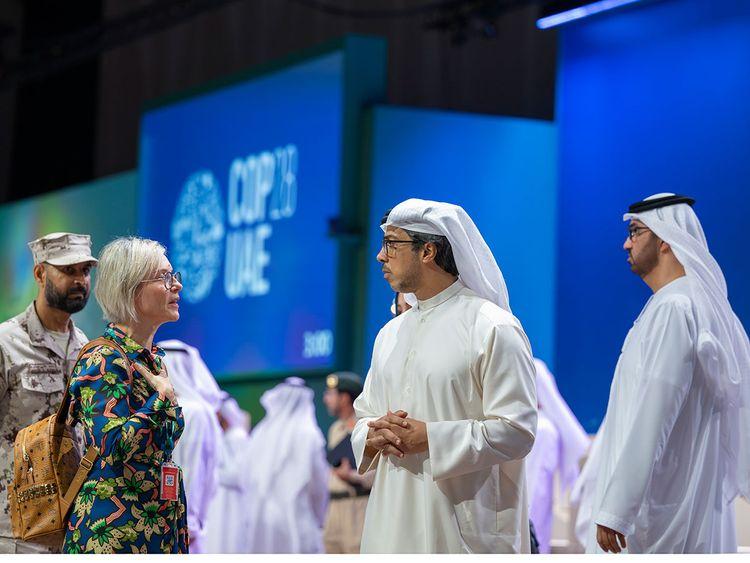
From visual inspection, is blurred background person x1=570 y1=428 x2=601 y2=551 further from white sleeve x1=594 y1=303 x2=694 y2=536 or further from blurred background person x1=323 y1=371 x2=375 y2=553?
white sleeve x1=594 y1=303 x2=694 y2=536

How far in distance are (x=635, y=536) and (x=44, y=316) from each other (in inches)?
79.1

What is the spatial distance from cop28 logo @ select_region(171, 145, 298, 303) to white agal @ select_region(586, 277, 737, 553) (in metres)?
7.01

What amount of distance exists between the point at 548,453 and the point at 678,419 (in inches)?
136

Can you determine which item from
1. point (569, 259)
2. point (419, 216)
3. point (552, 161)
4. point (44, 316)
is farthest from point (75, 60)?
point (419, 216)

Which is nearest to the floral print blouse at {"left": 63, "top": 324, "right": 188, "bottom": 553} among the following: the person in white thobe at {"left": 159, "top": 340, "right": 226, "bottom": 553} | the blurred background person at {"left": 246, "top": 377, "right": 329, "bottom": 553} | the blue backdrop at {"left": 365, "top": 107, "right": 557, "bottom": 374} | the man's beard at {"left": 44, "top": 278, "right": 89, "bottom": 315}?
the man's beard at {"left": 44, "top": 278, "right": 89, "bottom": 315}

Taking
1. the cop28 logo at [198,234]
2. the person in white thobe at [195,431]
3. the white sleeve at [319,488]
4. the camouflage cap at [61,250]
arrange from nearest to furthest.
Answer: the camouflage cap at [61,250] < the person in white thobe at [195,431] < the white sleeve at [319,488] < the cop28 logo at [198,234]

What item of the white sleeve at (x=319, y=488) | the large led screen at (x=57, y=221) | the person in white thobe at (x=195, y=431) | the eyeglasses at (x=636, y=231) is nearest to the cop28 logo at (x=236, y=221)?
the large led screen at (x=57, y=221)

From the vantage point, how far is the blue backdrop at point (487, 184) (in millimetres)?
10094

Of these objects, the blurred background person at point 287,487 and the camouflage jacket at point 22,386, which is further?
the blurred background person at point 287,487

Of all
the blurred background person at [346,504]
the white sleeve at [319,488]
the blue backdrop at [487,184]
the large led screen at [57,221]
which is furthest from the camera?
the large led screen at [57,221]

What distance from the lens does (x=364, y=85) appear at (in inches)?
419

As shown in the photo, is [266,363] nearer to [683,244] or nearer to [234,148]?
[234,148]

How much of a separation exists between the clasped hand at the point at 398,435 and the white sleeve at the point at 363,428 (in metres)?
0.08

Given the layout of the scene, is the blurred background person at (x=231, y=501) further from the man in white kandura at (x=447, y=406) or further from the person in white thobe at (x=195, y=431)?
the man in white kandura at (x=447, y=406)
